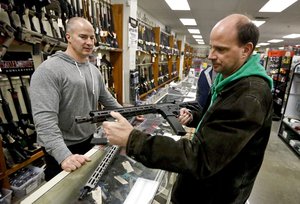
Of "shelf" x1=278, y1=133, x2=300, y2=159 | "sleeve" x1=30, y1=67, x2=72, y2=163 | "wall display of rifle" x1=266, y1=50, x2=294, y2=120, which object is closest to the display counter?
"sleeve" x1=30, y1=67, x2=72, y2=163

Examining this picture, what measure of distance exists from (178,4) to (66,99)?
457cm

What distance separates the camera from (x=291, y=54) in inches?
240

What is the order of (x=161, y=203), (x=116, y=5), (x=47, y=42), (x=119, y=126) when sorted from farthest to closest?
(x=116, y=5)
(x=47, y=42)
(x=161, y=203)
(x=119, y=126)

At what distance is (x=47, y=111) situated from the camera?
4.20ft

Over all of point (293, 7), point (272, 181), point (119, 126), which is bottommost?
point (272, 181)

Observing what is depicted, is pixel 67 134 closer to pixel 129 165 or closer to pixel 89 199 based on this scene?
pixel 129 165

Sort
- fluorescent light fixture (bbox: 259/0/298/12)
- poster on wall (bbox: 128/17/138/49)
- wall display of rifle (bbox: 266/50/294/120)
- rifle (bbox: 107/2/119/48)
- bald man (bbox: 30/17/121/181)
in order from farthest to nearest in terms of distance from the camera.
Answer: wall display of rifle (bbox: 266/50/294/120) → fluorescent light fixture (bbox: 259/0/298/12) → poster on wall (bbox: 128/17/138/49) → rifle (bbox: 107/2/119/48) → bald man (bbox: 30/17/121/181)

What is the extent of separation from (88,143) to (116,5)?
8.46 ft

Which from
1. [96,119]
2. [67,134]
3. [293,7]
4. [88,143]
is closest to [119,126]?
[96,119]

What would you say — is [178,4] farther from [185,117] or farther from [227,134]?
[227,134]

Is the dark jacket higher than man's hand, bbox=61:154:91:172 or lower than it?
higher

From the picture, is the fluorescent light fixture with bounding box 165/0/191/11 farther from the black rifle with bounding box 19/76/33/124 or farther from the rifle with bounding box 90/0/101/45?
the black rifle with bounding box 19/76/33/124

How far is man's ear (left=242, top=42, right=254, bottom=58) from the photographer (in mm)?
821

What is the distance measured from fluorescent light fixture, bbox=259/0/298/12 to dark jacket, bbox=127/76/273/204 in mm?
4830
